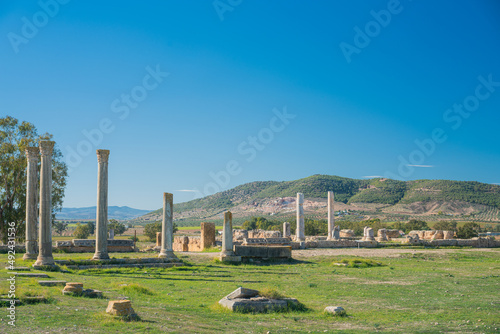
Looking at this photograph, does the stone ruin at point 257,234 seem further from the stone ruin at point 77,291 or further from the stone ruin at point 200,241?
the stone ruin at point 77,291

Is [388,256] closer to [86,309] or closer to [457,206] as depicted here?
[86,309]

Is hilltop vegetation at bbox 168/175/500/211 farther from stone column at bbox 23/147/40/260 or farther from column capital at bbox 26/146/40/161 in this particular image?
column capital at bbox 26/146/40/161

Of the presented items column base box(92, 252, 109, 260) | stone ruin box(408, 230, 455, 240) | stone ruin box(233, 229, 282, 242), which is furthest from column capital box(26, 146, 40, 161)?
stone ruin box(408, 230, 455, 240)

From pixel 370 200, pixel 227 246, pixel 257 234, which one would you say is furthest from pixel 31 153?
pixel 370 200

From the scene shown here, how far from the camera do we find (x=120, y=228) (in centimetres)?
8525

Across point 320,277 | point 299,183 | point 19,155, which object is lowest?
point 320,277

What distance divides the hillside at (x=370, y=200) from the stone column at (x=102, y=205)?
9289 cm

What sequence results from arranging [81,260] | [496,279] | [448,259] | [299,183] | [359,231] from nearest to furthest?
[496,279] < [81,260] < [448,259] < [359,231] < [299,183]

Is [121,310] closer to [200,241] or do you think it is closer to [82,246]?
[82,246]

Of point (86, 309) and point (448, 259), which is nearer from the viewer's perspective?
point (86, 309)

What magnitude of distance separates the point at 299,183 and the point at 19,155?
150 m

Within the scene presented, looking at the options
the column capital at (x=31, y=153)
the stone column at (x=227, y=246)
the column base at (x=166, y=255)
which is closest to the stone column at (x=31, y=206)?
the column capital at (x=31, y=153)

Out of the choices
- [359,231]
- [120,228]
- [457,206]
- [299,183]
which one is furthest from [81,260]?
[299,183]

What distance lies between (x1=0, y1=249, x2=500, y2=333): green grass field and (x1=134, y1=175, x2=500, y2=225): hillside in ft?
296
